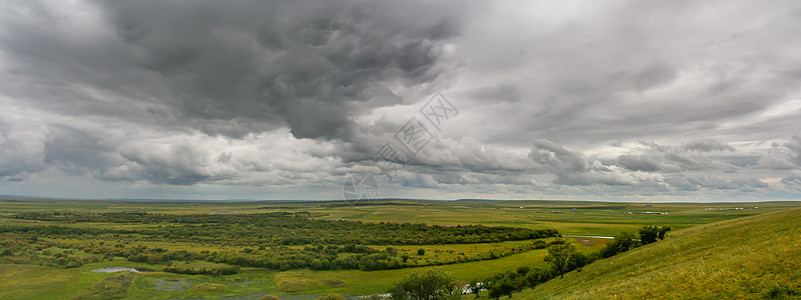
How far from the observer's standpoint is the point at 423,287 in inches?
2657

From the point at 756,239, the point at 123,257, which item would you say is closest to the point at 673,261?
the point at 756,239

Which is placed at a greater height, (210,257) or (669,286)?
(669,286)

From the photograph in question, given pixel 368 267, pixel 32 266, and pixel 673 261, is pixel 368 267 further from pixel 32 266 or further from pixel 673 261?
pixel 32 266

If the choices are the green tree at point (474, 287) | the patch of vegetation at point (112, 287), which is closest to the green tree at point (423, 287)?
the green tree at point (474, 287)

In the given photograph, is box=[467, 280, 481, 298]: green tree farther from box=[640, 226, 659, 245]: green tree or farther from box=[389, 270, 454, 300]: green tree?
box=[640, 226, 659, 245]: green tree

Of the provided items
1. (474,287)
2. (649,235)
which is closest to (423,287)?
(474,287)

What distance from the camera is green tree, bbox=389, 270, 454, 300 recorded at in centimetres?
6712

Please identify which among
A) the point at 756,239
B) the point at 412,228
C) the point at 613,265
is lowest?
the point at 412,228

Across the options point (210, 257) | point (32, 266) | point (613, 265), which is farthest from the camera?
point (210, 257)

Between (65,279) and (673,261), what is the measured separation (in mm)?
124968

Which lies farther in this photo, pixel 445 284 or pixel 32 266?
pixel 32 266

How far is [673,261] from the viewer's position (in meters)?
41.3

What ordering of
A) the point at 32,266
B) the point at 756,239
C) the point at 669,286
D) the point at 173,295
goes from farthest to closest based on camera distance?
the point at 32,266
the point at 173,295
the point at 756,239
the point at 669,286

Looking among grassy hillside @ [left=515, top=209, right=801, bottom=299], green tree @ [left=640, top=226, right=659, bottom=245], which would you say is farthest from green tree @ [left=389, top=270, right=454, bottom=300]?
green tree @ [left=640, top=226, right=659, bottom=245]
